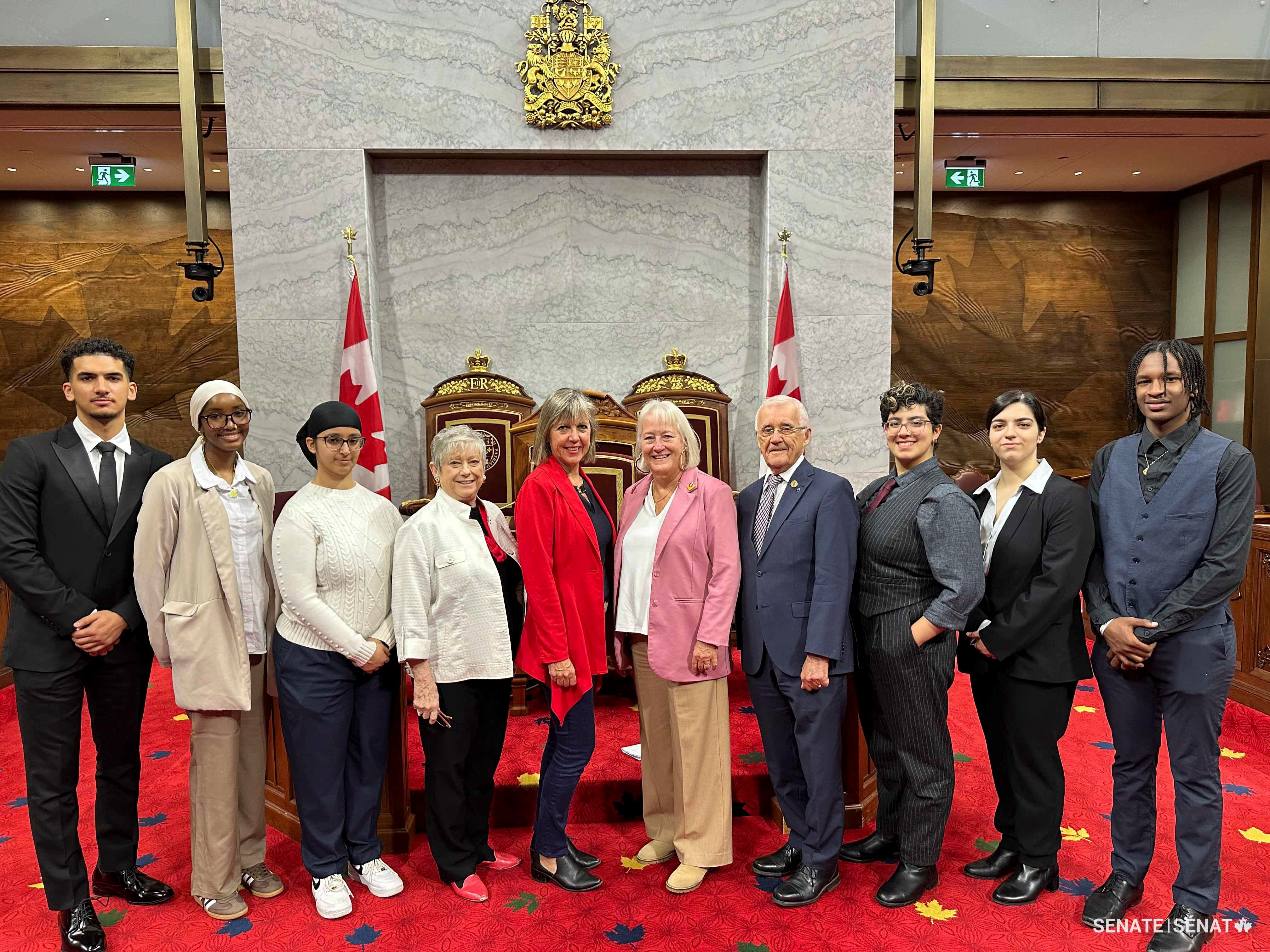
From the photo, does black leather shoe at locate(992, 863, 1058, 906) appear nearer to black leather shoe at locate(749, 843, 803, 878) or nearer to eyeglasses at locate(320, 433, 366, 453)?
black leather shoe at locate(749, 843, 803, 878)

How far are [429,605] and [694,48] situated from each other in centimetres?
402

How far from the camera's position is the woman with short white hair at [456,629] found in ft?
8.70

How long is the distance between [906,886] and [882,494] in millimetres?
1265

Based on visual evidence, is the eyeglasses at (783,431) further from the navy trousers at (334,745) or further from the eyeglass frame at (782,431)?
the navy trousers at (334,745)

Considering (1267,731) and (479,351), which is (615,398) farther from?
(1267,731)

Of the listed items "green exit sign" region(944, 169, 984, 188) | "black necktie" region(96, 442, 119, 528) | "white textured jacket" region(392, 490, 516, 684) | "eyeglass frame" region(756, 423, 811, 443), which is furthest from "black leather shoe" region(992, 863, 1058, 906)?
"green exit sign" region(944, 169, 984, 188)

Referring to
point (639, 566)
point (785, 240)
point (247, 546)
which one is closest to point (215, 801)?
point (247, 546)

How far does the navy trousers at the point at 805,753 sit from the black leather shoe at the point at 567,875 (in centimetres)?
70

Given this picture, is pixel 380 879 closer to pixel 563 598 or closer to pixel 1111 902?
pixel 563 598

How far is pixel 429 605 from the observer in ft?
8.79

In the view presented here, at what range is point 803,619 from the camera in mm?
2727

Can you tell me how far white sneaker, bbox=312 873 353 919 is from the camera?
8.88 feet

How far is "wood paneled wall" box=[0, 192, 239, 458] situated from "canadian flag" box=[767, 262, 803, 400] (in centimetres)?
600

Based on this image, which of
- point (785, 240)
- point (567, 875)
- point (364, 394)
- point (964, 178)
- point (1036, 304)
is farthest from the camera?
point (1036, 304)
